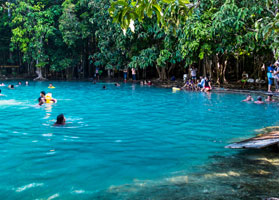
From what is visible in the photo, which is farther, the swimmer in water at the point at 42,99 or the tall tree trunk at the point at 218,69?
the tall tree trunk at the point at 218,69

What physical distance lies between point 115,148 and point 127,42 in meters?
25.9

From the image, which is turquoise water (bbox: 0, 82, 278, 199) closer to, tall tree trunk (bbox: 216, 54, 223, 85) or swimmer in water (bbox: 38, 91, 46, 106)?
swimmer in water (bbox: 38, 91, 46, 106)

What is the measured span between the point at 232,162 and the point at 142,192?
2444 mm

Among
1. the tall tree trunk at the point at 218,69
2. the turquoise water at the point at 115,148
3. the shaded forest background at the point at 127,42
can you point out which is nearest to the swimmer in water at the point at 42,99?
the turquoise water at the point at 115,148

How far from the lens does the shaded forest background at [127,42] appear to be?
848 inches

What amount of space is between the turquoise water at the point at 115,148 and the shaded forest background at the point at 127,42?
865 cm

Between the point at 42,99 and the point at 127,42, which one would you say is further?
the point at 127,42

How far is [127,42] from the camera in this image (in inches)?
1288

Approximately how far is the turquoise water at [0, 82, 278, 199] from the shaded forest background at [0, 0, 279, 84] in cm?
865

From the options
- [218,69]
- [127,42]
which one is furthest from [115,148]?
[127,42]

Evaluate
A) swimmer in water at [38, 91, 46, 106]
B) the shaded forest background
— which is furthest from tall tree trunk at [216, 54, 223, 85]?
swimmer in water at [38, 91, 46, 106]

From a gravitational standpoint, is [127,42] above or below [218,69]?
above

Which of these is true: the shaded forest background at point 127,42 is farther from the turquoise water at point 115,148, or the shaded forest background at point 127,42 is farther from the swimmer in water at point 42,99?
the swimmer in water at point 42,99

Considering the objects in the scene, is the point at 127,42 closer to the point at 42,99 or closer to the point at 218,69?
the point at 218,69
